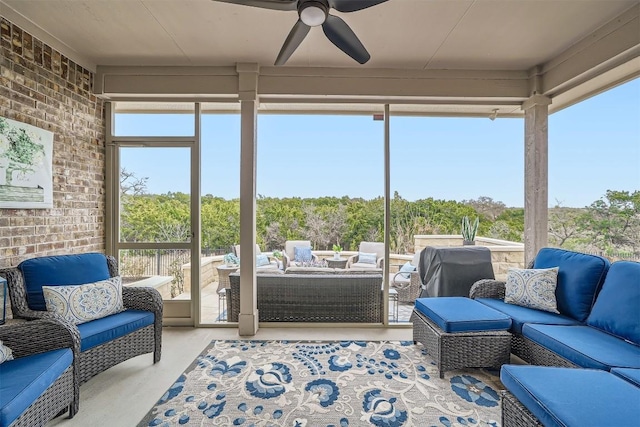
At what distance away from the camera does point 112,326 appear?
2.30 metres

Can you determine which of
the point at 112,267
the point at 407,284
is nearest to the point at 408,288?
the point at 407,284

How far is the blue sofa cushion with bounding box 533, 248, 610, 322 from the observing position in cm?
244

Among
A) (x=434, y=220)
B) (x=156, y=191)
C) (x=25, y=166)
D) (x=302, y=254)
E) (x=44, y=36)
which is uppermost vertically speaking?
(x=44, y=36)

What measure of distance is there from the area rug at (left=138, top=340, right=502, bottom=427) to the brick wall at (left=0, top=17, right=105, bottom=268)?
177 cm

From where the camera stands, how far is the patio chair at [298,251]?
6380 millimetres

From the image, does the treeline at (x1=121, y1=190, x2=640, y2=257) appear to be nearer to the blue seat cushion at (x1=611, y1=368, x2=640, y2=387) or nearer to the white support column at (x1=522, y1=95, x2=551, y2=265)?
the white support column at (x1=522, y1=95, x2=551, y2=265)

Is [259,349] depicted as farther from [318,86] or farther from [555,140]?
[555,140]

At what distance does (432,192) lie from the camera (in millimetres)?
4527

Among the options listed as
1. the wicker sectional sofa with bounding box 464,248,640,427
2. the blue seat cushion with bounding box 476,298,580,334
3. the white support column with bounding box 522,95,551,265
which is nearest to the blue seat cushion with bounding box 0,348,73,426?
the wicker sectional sofa with bounding box 464,248,640,427

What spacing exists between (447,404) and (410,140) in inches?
135

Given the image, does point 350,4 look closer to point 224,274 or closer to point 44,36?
point 44,36

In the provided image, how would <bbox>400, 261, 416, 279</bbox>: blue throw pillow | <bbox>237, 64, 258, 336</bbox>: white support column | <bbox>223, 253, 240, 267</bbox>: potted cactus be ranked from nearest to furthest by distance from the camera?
<bbox>237, 64, 258, 336</bbox>: white support column < <bbox>400, 261, 416, 279</bbox>: blue throw pillow < <bbox>223, 253, 240, 267</bbox>: potted cactus

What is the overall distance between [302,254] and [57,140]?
14.6ft

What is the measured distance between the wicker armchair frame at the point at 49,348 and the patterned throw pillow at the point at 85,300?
15.7 inches
